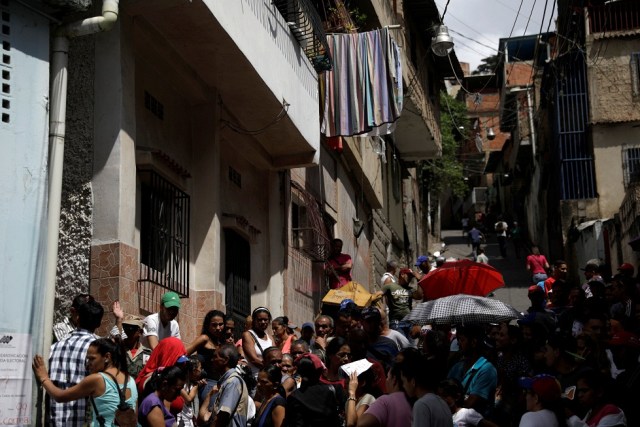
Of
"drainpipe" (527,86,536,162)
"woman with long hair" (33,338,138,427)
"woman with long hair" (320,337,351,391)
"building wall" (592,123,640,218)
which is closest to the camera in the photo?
"woman with long hair" (33,338,138,427)

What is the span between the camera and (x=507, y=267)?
1375 inches

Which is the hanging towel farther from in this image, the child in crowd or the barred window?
the barred window

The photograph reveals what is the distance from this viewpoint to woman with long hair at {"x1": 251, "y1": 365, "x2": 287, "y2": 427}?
29.8 ft

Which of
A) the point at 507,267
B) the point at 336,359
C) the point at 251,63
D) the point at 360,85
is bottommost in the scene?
the point at 336,359

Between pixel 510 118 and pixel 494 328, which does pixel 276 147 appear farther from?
pixel 510 118

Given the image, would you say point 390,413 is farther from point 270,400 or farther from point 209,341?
point 209,341

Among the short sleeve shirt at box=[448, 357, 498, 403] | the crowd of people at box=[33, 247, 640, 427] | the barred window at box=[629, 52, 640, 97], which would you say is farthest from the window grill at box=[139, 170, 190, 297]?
the barred window at box=[629, 52, 640, 97]

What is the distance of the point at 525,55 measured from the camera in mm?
56219

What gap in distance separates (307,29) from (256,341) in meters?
6.04

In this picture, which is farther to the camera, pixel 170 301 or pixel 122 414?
pixel 170 301

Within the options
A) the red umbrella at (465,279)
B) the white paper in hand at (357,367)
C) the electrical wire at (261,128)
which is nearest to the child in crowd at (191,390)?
the white paper in hand at (357,367)

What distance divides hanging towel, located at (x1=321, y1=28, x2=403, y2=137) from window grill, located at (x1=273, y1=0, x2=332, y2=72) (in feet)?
3.10

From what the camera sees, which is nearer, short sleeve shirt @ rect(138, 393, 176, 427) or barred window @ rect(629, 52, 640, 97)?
short sleeve shirt @ rect(138, 393, 176, 427)

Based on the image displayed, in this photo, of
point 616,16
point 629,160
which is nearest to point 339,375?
point 629,160
